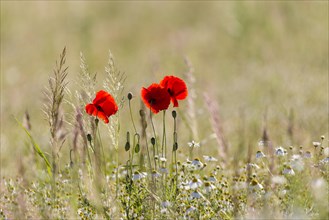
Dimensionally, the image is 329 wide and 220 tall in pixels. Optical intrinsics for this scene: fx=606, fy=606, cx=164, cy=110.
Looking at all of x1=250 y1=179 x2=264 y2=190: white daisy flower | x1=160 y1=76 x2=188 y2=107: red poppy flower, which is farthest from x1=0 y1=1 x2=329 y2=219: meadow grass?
x1=160 y1=76 x2=188 y2=107: red poppy flower

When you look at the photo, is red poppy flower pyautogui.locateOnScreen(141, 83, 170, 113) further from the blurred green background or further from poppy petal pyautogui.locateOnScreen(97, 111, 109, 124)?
the blurred green background

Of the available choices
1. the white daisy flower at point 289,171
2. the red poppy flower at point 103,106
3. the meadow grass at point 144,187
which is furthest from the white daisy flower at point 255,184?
the red poppy flower at point 103,106

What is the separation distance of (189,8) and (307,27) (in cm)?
586

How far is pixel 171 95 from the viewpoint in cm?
340

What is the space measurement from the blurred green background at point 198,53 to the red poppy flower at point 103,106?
5.95ft

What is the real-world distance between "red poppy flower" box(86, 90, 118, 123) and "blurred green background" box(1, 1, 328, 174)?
71.4 inches

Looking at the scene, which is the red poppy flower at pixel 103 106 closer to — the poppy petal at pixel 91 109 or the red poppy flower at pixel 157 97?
the poppy petal at pixel 91 109

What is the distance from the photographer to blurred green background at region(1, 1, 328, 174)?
684cm

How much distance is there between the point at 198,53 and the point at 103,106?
29.6ft

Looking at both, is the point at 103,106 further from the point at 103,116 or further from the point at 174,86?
the point at 174,86

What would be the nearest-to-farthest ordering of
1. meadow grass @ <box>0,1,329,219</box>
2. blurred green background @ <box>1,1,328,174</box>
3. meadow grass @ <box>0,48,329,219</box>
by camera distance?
meadow grass @ <box>0,48,329,219</box> < meadow grass @ <box>0,1,329,219</box> < blurred green background @ <box>1,1,328,174</box>

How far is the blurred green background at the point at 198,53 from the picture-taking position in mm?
6840

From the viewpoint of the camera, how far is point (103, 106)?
3.21m

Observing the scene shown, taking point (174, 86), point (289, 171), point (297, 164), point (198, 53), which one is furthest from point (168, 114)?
point (198, 53)
